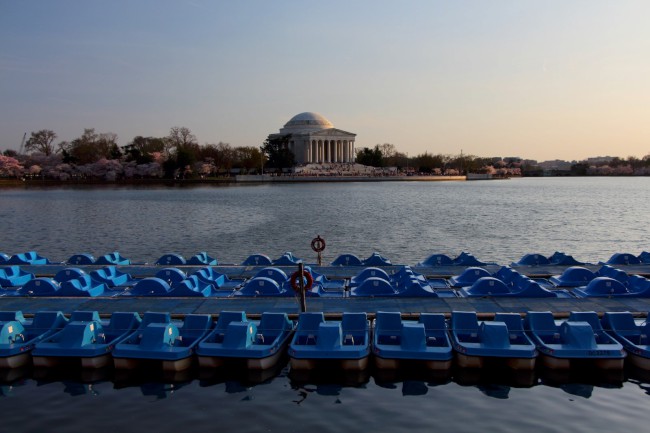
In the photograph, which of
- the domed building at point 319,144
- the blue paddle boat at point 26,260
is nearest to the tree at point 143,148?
the domed building at point 319,144

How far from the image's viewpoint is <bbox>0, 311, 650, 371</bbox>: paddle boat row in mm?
16688

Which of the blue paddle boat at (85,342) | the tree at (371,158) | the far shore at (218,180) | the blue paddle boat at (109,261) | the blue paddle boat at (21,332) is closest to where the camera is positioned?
the blue paddle boat at (85,342)

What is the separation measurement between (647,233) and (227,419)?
183 ft

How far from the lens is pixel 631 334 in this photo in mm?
17859

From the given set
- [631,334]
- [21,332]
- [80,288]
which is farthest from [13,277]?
[631,334]

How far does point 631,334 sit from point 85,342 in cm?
1620

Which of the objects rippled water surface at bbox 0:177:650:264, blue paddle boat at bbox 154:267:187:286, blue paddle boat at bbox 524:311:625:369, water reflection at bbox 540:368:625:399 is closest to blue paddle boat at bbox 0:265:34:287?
blue paddle boat at bbox 154:267:187:286

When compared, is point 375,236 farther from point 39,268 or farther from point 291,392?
point 291,392

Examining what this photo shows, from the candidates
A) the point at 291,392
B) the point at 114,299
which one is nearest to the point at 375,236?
the point at 114,299

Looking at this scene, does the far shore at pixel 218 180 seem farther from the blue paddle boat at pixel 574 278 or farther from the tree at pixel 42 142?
the blue paddle boat at pixel 574 278

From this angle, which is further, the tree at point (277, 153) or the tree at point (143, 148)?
the tree at point (277, 153)

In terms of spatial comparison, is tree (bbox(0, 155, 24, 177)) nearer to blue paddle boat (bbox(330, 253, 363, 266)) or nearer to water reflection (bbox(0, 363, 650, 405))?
blue paddle boat (bbox(330, 253, 363, 266))

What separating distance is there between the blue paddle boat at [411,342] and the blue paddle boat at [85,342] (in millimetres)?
7651

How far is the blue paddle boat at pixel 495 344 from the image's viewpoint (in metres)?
16.6
